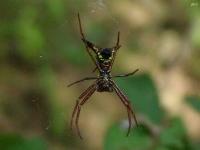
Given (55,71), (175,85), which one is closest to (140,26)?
(175,85)

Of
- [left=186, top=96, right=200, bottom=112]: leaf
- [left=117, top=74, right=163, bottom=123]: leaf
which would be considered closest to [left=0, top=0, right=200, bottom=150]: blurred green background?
[left=117, top=74, right=163, bottom=123]: leaf

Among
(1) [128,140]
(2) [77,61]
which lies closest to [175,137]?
(1) [128,140]

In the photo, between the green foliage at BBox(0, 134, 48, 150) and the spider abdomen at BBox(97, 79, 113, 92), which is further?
the green foliage at BBox(0, 134, 48, 150)

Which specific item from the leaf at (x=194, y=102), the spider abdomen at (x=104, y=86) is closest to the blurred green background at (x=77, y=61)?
the leaf at (x=194, y=102)

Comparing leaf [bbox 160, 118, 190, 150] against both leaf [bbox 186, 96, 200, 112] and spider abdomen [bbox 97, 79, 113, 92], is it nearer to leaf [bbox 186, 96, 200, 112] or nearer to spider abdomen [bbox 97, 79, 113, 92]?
leaf [bbox 186, 96, 200, 112]

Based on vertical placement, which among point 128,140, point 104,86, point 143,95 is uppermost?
point 104,86

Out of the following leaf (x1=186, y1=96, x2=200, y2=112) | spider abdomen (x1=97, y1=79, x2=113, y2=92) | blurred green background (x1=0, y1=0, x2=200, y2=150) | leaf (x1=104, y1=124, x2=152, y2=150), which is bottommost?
blurred green background (x1=0, y1=0, x2=200, y2=150)

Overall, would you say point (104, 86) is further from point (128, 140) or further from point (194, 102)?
point (194, 102)
